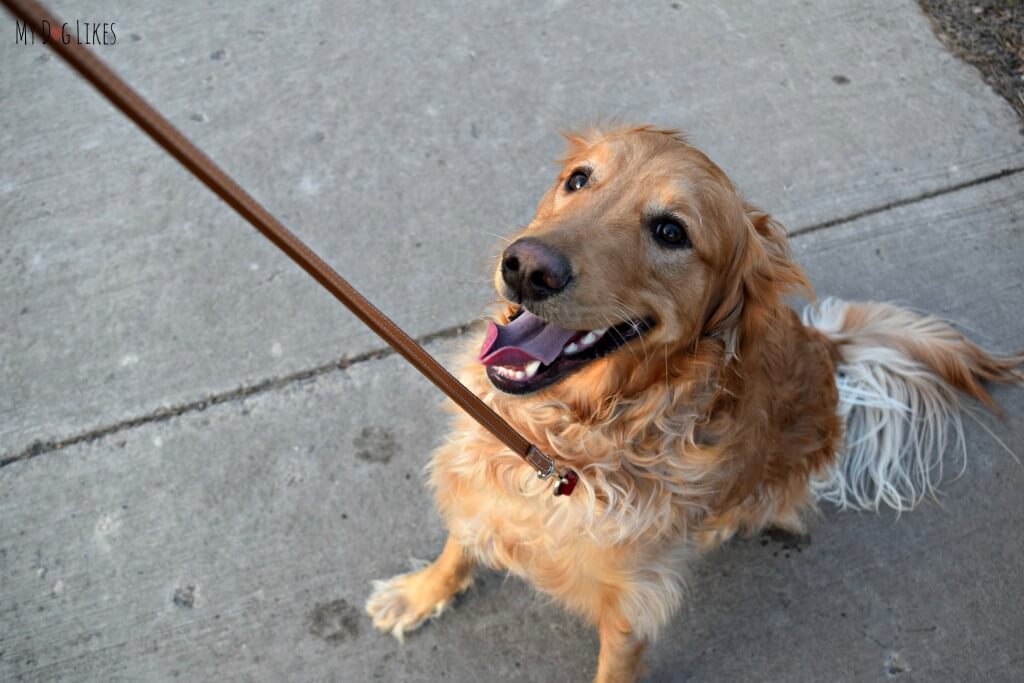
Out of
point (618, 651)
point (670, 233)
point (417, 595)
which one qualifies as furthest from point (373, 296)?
point (618, 651)

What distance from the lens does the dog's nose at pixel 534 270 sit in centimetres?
167

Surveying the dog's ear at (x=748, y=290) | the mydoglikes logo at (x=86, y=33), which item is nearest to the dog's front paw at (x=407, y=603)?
the dog's ear at (x=748, y=290)

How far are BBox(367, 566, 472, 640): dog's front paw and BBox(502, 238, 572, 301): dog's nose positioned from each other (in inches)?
46.2

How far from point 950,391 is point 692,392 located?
142cm

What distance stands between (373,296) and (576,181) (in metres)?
1.23

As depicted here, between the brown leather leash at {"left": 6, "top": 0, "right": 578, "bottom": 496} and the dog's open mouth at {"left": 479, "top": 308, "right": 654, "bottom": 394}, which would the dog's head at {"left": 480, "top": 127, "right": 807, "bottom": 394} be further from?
the brown leather leash at {"left": 6, "top": 0, "right": 578, "bottom": 496}

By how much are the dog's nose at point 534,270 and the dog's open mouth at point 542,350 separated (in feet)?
0.54

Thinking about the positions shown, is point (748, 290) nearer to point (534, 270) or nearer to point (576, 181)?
point (576, 181)

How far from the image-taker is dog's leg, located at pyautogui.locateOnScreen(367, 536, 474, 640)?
2453mm

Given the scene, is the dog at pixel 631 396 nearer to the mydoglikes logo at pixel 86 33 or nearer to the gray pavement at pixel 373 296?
the gray pavement at pixel 373 296

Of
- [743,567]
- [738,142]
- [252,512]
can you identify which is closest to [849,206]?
[738,142]

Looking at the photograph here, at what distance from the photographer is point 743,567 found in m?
2.66

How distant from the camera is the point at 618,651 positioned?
2.26 meters

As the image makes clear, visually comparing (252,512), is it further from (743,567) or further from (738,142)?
(738,142)
